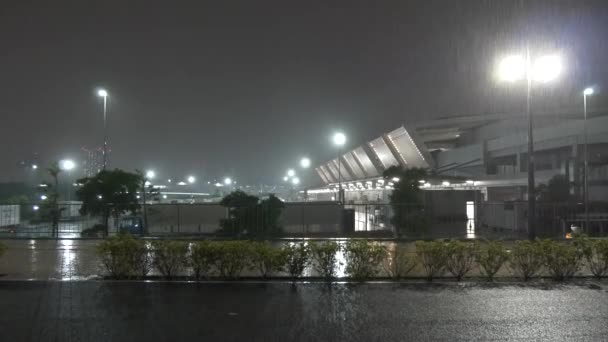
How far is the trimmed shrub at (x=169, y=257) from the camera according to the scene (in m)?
9.12

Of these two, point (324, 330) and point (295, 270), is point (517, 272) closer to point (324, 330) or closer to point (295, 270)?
point (295, 270)

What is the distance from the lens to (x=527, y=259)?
9.15 meters

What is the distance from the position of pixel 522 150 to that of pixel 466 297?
1070 inches

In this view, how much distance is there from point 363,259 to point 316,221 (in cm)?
912

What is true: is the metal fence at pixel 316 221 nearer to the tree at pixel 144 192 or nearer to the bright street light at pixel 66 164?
the tree at pixel 144 192

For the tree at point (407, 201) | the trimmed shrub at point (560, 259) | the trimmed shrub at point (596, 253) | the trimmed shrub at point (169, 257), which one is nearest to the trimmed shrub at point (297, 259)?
the trimmed shrub at point (169, 257)

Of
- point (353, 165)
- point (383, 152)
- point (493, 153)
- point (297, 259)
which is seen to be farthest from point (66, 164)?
point (353, 165)

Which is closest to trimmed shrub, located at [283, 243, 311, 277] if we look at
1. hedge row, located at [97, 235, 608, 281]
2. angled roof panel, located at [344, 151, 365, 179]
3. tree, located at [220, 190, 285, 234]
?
hedge row, located at [97, 235, 608, 281]

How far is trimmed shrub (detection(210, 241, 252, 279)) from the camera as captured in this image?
898 centimetres

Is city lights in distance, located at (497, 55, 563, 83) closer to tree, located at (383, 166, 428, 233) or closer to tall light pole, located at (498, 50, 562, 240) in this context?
tall light pole, located at (498, 50, 562, 240)

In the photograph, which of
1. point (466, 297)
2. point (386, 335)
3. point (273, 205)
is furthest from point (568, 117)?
point (386, 335)

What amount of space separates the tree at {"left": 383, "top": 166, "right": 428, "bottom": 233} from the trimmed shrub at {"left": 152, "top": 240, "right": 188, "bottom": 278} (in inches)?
343

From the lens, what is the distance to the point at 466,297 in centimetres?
771

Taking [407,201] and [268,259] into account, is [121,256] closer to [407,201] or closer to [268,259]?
[268,259]
